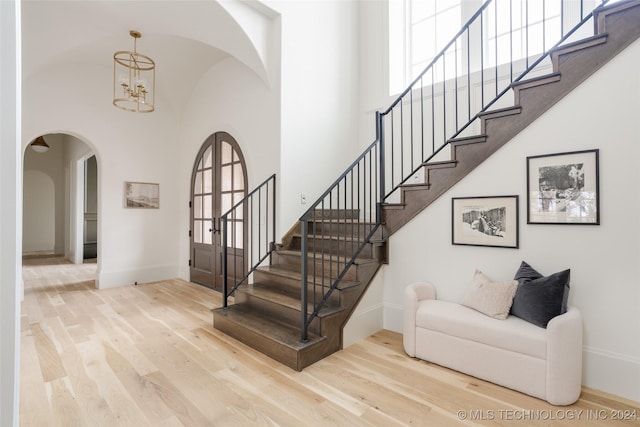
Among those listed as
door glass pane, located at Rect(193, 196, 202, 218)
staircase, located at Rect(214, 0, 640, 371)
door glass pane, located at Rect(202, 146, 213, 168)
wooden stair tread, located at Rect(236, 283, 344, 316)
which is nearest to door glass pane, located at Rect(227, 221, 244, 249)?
staircase, located at Rect(214, 0, 640, 371)

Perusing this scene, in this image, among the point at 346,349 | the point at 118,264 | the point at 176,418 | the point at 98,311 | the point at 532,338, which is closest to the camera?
the point at 176,418

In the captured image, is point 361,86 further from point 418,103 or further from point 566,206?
point 566,206

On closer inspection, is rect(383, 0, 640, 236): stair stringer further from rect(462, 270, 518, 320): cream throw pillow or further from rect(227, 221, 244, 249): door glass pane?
rect(227, 221, 244, 249): door glass pane

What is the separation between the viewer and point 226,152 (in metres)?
4.94

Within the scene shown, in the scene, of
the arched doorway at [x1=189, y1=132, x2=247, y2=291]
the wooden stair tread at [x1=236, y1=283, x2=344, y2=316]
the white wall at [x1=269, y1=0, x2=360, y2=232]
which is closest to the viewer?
the wooden stair tread at [x1=236, y1=283, x2=344, y2=316]

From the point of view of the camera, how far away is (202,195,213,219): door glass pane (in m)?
5.30

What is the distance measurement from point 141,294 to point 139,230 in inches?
51.5

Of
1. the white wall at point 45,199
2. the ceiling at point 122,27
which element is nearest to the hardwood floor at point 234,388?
A: the ceiling at point 122,27

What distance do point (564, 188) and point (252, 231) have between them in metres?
3.38

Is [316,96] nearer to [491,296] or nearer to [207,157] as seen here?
[207,157]

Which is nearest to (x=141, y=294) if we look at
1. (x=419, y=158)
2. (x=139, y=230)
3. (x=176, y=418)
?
(x=139, y=230)

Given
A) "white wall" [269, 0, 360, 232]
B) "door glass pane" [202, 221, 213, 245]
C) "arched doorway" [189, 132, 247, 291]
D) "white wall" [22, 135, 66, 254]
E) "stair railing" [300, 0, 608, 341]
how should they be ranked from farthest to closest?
"white wall" [22, 135, 66, 254] → "door glass pane" [202, 221, 213, 245] → "arched doorway" [189, 132, 247, 291] → "white wall" [269, 0, 360, 232] → "stair railing" [300, 0, 608, 341]

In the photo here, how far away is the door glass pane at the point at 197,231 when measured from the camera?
18.1 ft

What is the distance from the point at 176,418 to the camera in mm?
1932
